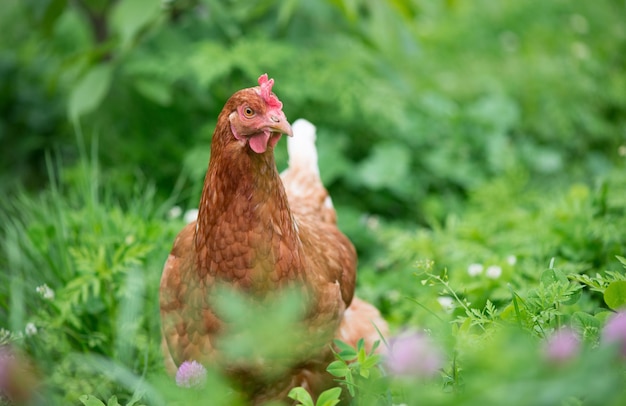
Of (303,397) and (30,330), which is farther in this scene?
(30,330)

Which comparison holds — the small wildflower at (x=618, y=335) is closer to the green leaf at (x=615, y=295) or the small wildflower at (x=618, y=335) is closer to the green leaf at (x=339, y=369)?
the green leaf at (x=615, y=295)

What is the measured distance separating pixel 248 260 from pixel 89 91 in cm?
189

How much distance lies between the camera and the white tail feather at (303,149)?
293 centimetres

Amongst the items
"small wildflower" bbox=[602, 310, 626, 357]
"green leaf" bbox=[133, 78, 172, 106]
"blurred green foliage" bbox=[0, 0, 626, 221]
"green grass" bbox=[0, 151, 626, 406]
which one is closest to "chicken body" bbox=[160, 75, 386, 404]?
"green grass" bbox=[0, 151, 626, 406]

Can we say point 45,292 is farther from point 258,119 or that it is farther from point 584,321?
point 584,321

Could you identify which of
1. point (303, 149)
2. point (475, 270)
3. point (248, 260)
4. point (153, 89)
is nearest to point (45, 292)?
point (248, 260)

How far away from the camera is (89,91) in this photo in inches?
137

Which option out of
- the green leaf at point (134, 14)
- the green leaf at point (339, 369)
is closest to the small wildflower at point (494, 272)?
the green leaf at point (339, 369)

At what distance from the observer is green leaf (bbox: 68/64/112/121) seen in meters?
3.43

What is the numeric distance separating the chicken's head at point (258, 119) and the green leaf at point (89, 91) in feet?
5.55

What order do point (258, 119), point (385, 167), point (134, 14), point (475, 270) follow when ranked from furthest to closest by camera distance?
1. point (385, 167)
2. point (134, 14)
3. point (475, 270)
4. point (258, 119)

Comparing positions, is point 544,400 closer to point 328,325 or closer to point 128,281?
point 328,325

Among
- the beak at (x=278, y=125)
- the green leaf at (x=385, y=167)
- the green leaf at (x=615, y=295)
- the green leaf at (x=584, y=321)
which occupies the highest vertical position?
the beak at (x=278, y=125)

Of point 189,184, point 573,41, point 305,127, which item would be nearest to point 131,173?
point 189,184
